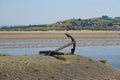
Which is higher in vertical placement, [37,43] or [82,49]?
[82,49]

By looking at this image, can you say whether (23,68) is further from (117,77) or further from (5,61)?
(117,77)

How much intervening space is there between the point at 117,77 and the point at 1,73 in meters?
5.35

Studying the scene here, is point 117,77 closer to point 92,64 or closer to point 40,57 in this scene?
point 92,64

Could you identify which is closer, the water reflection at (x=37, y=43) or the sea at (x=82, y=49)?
the sea at (x=82, y=49)

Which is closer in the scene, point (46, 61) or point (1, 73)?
point (1, 73)

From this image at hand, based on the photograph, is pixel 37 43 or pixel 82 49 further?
pixel 37 43

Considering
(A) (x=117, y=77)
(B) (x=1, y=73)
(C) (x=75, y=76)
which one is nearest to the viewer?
(B) (x=1, y=73)

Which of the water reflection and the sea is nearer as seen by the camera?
the sea

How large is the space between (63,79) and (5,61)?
2.47 m

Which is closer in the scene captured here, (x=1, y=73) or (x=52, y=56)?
(x=1, y=73)

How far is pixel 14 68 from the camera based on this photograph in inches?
680

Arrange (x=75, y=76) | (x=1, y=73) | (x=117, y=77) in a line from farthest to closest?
(x=117, y=77) < (x=75, y=76) < (x=1, y=73)

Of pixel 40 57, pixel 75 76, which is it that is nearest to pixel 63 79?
pixel 75 76

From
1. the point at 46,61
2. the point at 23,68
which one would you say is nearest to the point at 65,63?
the point at 46,61
